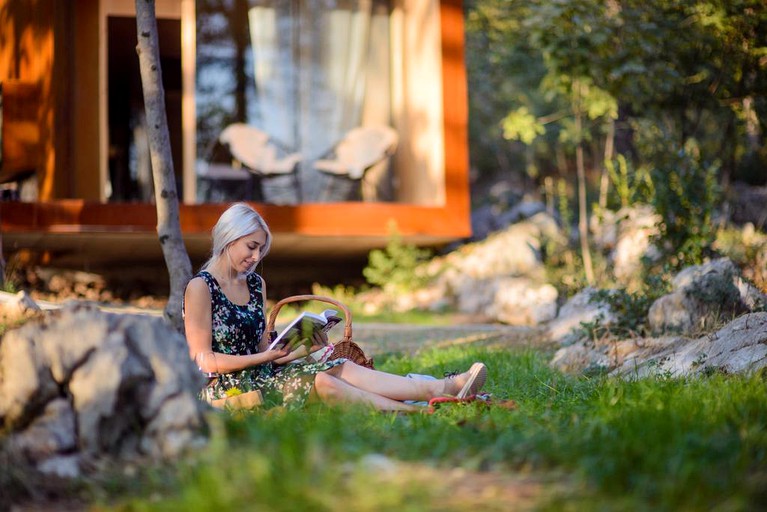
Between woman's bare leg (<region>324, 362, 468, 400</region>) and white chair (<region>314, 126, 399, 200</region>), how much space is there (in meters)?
6.96

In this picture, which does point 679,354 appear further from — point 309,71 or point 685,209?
point 309,71

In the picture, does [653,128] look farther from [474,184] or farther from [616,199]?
[474,184]

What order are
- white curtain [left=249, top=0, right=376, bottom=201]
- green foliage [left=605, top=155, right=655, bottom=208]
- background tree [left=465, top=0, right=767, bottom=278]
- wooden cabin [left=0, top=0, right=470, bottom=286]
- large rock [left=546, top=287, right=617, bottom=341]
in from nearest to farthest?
large rock [left=546, top=287, right=617, bottom=341] < background tree [left=465, top=0, right=767, bottom=278] < green foliage [left=605, top=155, right=655, bottom=208] < wooden cabin [left=0, top=0, right=470, bottom=286] < white curtain [left=249, top=0, right=376, bottom=201]

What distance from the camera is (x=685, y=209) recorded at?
835 cm

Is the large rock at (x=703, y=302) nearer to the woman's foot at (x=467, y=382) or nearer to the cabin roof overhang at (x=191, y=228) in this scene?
the woman's foot at (x=467, y=382)

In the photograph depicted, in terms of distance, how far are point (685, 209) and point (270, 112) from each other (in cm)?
545

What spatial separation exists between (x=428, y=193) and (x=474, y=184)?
1217 centimetres

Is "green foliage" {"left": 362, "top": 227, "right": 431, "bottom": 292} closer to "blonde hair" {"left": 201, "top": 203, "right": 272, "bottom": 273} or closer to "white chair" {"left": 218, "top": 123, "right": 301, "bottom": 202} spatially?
"white chair" {"left": 218, "top": 123, "right": 301, "bottom": 202}

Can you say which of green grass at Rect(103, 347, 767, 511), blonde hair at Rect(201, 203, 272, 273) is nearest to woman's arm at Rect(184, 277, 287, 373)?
blonde hair at Rect(201, 203, 272, 273)

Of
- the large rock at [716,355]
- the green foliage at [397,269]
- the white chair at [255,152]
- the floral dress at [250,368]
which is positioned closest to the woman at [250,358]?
the floral dress at [250,368]

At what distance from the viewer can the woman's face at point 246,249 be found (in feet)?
14.4

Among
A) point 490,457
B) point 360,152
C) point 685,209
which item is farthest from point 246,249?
point 360,152

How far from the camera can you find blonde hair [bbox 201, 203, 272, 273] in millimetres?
4367

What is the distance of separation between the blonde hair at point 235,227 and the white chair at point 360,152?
668 centimetres
